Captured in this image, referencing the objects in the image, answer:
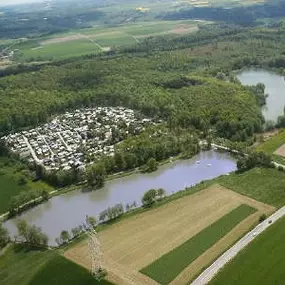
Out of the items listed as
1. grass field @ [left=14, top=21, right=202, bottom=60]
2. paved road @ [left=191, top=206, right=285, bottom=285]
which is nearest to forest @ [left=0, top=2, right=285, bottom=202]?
grass field @ [left=14, top=21, right=202, bottom=60]

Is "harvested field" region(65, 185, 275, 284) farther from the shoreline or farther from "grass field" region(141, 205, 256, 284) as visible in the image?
the shoreline

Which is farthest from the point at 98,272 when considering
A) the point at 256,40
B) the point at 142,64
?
the point at 256,40

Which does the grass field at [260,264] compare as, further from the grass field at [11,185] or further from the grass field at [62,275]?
the grass field at [11,185]

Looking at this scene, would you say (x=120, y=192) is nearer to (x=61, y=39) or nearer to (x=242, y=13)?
(x=61, y=39)

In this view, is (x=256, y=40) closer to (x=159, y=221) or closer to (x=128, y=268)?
(x=159, y=221)

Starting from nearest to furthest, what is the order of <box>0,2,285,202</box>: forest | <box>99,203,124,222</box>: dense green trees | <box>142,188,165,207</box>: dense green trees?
<box>99,203,124,222</box>: dense green trees, <box>142,188,165,207</box>: dense green trees, <box>0,2,285,202</box>: forest
